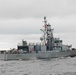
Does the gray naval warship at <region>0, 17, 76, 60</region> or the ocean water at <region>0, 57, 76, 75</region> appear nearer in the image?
the ocean water at <region>0, 57, 76, 75</region>

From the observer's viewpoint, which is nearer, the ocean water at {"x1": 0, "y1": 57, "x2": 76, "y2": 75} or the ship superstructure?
the ocean water at {"x1": 0, "y1": 57, "x2": 76, "y2": 75}

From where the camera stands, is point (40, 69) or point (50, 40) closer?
point (40, 69)

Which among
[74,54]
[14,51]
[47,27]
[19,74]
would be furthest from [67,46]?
[19,74]

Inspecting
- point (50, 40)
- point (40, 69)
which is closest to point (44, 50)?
point (50, 40)

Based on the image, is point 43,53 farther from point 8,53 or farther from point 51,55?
point 8,53

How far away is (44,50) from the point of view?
145625 millimetres

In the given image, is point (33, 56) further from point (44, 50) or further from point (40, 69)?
point (40, 69)

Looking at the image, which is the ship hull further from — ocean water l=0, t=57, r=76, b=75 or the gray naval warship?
ocean water l=0, t=57, r=76, b=75

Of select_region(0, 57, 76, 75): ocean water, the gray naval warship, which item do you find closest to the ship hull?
the gray naval warship

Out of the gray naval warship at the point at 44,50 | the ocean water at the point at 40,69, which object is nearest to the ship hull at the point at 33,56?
the gray naval warship at the point at 44,50

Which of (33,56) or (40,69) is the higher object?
(33,56)

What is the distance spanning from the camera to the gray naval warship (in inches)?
5640

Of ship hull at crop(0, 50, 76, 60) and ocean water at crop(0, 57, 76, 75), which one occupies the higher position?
ship hull at crop(0, 50, 76, 60)

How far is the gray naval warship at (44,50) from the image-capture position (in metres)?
143
